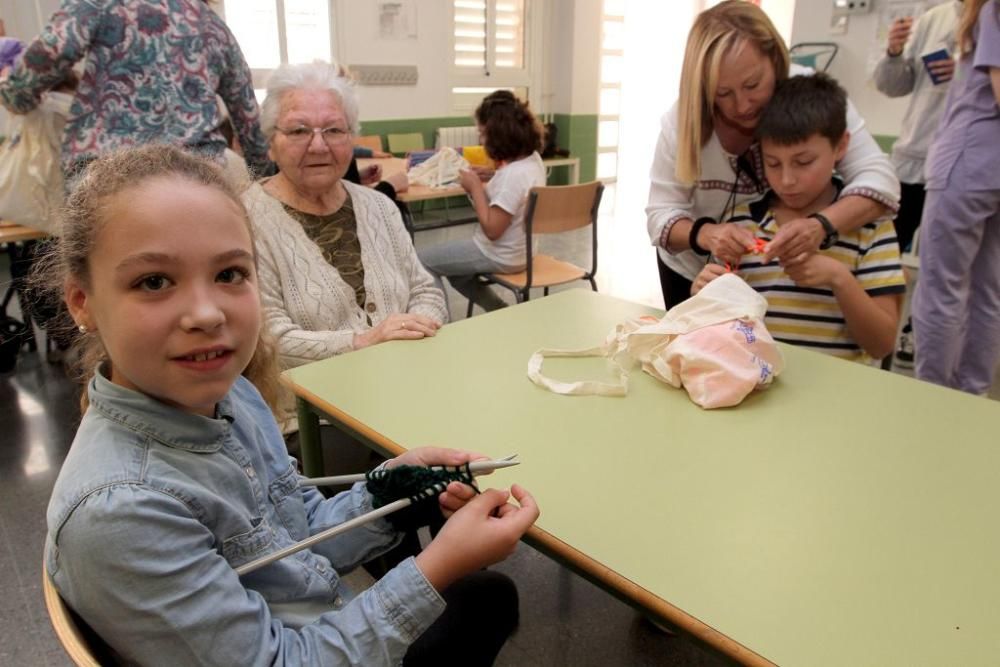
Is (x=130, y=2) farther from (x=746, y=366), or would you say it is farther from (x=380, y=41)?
(x=380, y=41)

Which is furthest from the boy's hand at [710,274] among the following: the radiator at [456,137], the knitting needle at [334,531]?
the radiator at [456,137]

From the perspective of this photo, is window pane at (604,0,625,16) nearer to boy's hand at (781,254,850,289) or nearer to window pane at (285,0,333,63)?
window pane at (285,0,333,63)

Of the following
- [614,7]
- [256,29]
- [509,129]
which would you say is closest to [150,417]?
[509,129]

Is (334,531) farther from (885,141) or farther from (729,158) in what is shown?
(885,141)

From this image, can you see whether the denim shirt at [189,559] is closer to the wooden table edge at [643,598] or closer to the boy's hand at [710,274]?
the wooden table edge at [643,598]

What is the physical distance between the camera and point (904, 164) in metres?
3.41

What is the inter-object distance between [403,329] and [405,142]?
5.56 metres

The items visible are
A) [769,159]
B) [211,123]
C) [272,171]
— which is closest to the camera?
[769,159]

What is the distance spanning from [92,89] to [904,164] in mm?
3483

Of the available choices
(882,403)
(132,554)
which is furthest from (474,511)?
(882,403)

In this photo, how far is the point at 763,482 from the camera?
0.95 metres

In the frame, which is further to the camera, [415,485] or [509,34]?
[509,34]

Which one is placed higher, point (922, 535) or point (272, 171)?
point (272, 171)

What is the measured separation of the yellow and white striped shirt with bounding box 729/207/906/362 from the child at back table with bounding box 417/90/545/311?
155cm
